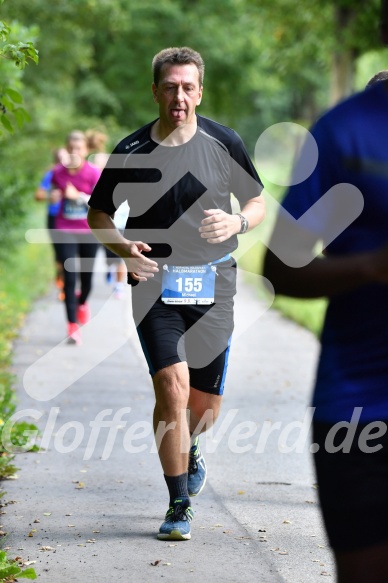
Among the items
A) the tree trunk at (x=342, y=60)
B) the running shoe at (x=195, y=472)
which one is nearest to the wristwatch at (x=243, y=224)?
the running shoe at (x=195, y=472)

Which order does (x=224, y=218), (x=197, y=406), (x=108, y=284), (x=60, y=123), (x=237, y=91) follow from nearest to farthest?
(x=224, y=218) < (x=197, y=406) < (x=108, y=284) < (x=60, y=123) < (x=237, y=91)

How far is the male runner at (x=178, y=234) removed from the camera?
5555mm

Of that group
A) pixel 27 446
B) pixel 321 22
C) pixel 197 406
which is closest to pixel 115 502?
pixel 197 406

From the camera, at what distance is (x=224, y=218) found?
5.52 meters

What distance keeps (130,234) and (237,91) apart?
44564 mm

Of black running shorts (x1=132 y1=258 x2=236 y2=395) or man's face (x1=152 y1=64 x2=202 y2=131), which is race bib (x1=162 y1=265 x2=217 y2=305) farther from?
man's face (x1=152 y1=64 x2=202 y2=131)

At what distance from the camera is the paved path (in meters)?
5.30

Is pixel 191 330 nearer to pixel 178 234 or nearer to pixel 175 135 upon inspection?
pixel 178 234

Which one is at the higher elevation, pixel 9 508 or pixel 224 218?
pixel 224 218

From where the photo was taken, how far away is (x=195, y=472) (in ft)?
20.2

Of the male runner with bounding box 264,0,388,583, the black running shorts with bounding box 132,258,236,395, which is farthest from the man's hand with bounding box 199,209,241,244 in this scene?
the male runner with bounding box 264,0,388,583

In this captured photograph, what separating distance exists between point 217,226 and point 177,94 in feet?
2.25

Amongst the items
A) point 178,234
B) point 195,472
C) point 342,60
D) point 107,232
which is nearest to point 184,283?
point 178,234

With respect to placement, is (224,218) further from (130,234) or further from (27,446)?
(27,446)
